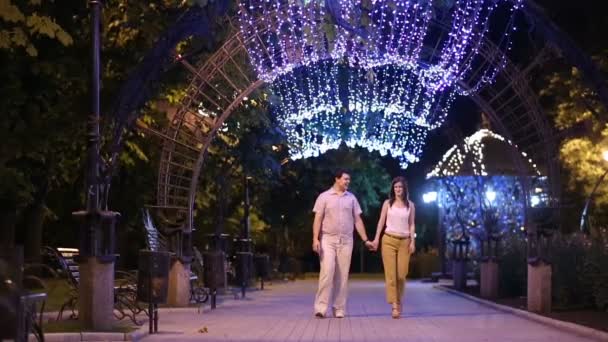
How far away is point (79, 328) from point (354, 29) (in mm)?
6125

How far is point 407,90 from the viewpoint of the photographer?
91.2ft

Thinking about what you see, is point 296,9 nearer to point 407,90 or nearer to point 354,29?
point 354,29

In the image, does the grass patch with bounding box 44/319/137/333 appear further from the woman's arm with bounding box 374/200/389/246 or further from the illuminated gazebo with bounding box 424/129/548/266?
the illuminated gazebo with bounding box 424/129/548/266

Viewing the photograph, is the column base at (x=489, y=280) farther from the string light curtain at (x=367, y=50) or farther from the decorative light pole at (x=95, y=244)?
the decorative light pole at (x=95, y=244)

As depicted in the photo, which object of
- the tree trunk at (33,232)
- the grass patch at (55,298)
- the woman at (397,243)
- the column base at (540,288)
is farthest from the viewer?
the tree trunk at (33,232)

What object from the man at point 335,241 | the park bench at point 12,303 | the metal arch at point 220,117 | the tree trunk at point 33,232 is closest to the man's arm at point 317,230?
the man at point 335,241

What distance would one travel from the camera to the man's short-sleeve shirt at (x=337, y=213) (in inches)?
699

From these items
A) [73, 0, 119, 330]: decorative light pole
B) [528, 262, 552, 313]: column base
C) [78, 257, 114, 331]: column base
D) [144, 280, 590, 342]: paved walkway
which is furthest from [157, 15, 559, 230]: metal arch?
[78, 257, 114, 331]: column base

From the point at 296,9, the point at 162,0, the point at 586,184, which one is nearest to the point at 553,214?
the point at 296,9

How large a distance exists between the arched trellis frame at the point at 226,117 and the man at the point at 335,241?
3750 millimetres

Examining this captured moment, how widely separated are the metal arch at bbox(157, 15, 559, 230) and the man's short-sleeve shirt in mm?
4306

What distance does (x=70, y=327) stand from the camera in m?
15.8

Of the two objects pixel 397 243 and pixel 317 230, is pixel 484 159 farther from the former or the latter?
pixel 317 230

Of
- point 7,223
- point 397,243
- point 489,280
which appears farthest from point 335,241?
point 7,223
